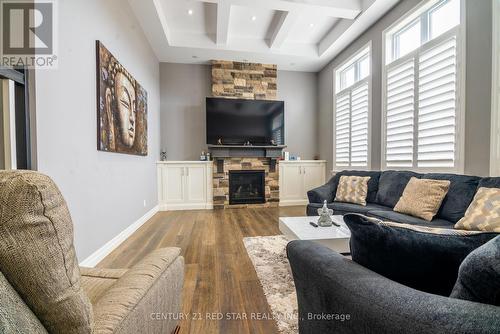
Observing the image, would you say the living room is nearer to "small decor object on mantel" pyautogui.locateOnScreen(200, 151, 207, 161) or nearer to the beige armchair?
the beige armchair

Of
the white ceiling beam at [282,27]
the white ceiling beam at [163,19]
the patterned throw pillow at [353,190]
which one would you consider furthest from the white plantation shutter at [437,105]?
the white ceiling beam at [163,19]

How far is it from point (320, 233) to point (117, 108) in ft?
8.53

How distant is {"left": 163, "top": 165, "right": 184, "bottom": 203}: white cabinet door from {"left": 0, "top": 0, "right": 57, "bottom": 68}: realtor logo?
320 cm

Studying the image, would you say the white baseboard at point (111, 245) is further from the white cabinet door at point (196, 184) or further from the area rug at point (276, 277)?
the area rug at point (276, 277)

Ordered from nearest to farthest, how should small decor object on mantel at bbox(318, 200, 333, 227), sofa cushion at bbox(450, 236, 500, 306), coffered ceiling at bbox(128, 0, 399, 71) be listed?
1. sofa cushion at bbox(450, 236, 500, 306)
2. small decor object on mantel at bbox(318, 200, 333, 227)
3. coffered ceiling at bbox(128, 0, 399, 71)

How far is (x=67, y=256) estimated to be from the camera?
51 cm

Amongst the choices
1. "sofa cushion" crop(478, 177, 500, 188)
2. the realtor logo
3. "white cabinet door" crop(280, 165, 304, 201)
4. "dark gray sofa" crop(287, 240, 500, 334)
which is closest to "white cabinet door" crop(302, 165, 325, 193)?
"white cabinet door" crop(280, 165, 304, 201)

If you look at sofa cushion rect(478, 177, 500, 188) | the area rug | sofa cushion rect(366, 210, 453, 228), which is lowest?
the area rug

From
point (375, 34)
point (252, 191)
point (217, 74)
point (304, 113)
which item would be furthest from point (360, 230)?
point (304, 113)

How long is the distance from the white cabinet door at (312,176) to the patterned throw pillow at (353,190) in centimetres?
188

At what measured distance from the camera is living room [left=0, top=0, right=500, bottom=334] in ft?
1.79

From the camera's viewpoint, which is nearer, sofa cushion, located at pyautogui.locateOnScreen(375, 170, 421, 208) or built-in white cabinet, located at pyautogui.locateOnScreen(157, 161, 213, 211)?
sofa cushion, located at pyautogui.locateOnScreen(375, 170, 421, 208)

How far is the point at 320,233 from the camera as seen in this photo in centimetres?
198

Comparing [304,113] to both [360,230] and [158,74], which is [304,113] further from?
[360,230]
